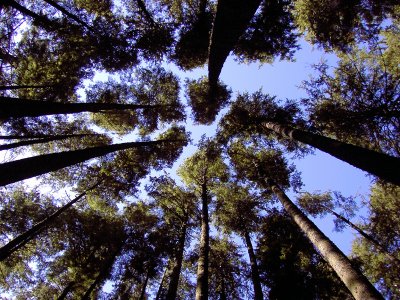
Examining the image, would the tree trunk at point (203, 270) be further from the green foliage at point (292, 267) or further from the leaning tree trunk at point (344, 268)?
the green foliage at point (292, 267)

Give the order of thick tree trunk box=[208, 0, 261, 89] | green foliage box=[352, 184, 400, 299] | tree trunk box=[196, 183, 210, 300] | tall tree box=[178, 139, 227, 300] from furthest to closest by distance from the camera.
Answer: tall tree box=[178, 139, 227, 300] → green foliage box=[352, 184, 400, 299] → tree trunk box=[196, 183, 210, 300] → thick tree trunk box=[208, 0, 261, 89]

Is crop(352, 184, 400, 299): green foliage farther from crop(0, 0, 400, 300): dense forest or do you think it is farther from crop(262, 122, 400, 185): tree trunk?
crop(262, 122, 400, 185): tree trunk

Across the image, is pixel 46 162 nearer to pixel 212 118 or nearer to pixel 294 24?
pixel 294 24

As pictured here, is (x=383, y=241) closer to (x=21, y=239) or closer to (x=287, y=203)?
(x=287, y=203)

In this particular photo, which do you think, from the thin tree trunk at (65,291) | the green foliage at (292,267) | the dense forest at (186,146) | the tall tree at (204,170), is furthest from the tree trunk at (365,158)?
the thin tree trunk at (65,291)

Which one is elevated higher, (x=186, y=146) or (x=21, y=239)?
(x=186, y=146)

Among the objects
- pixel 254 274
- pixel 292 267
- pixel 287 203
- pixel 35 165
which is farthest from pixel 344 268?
pixel 292 267

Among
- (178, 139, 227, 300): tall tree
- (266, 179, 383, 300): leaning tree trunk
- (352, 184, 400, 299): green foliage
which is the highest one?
(178, 139, 227, 300): tall tree

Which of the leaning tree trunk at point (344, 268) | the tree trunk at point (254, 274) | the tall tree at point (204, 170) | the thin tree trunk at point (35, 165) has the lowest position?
the thin tree trunk at point (35, 165)

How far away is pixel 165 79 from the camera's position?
15898 mm

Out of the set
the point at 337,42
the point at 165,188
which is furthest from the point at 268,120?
the point at 165,188

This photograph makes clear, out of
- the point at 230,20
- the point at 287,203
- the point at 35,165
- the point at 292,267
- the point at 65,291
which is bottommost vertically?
the point at 35,165

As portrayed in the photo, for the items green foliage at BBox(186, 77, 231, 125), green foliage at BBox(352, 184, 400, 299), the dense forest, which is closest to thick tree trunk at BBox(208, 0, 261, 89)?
the dense forest

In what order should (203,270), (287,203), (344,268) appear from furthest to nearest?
(287,203)
(203,270)
(344,268)
